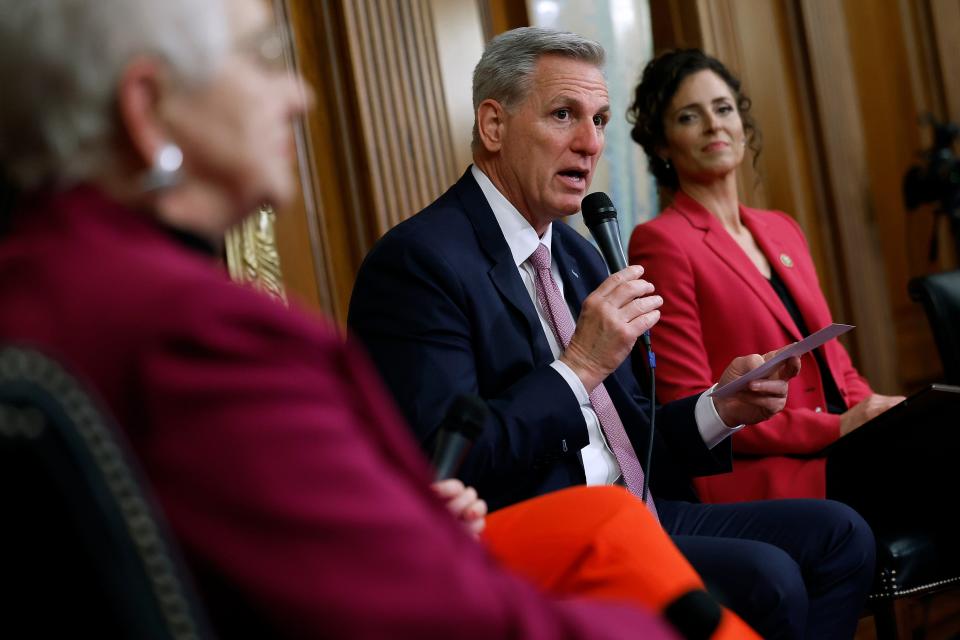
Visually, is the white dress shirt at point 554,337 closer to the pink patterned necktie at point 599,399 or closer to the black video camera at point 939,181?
the pink patterned necktie at point 599,399

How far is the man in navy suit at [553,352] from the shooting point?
1875 millimetres

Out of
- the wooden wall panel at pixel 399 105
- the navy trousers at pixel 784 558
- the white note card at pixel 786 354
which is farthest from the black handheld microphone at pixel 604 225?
the wooden wall panel at pixel 399 105

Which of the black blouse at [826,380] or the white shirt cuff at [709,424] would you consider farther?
the black blouse at [826,380]

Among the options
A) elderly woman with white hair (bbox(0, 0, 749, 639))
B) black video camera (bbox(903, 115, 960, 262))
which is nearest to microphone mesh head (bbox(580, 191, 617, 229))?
elderly woman with white hair (bbox(0, 0, 749, 639))

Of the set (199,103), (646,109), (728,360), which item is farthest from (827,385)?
(199,103)

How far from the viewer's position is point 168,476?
71 centimetres

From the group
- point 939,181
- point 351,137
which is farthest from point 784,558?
point 939,181

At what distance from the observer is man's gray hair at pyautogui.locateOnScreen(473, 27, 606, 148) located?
7.43 ft

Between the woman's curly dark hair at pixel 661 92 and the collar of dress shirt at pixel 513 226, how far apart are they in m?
0.93

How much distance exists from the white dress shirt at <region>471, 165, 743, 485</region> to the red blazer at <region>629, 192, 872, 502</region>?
0.70ft

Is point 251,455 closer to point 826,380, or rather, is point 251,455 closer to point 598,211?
point 598,211

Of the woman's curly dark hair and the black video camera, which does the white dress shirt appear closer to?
the woman's curly dark hair

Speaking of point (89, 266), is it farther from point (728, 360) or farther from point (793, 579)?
point (728, 360)

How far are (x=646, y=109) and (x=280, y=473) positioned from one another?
2.50 meters
